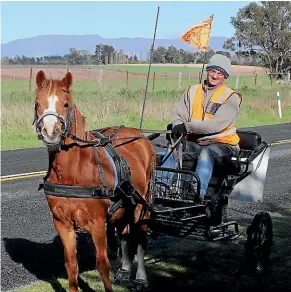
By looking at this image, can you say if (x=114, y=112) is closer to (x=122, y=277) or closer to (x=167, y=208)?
(x=167, y=208)

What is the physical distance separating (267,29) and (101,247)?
182 feet

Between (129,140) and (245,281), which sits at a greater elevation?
(129,140)

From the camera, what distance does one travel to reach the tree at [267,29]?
57.1 meters

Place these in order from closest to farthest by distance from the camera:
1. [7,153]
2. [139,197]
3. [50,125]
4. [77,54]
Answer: [50,125]
[139,197]
[7,153]
[77,54]

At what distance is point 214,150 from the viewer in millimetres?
6547

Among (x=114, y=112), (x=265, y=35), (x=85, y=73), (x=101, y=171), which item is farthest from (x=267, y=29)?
(x=101, y=171)

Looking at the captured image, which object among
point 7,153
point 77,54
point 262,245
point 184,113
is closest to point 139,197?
point 184,113

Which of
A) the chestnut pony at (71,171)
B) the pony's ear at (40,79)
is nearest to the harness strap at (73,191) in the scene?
the chestnut pony at (71,171)

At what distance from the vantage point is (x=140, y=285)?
598cm

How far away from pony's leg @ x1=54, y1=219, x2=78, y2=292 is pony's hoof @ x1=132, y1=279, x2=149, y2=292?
0.79 m

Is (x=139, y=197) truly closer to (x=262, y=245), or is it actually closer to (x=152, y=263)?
(x=152, y=263)

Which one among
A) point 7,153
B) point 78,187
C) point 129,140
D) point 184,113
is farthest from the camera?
point 7,153

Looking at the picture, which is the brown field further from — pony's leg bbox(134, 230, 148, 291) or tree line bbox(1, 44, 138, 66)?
pony's leg bbox(134, 230, 148, 291)

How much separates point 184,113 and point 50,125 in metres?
2.44
